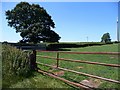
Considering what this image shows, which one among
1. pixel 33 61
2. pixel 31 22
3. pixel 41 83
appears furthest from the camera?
pixel 31 22

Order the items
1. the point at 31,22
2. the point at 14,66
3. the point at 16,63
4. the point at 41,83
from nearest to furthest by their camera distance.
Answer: the point at 41,83 → the point at 14,66 → the point at 16,63 → the point at 31,22

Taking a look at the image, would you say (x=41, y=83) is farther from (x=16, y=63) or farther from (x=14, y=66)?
(x=16, y=63)

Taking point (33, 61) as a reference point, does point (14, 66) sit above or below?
below

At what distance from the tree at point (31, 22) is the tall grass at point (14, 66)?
37420mm

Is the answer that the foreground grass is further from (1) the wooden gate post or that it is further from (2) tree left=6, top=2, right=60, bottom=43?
(2) tree left=6, top=2, right=60, bottom=43

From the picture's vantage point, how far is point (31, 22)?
5216 cm

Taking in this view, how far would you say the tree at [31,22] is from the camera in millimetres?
49562

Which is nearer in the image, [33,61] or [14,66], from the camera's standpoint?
[14,66]

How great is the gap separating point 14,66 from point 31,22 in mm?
42509

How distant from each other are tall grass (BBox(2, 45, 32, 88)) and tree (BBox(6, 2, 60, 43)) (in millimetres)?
37420

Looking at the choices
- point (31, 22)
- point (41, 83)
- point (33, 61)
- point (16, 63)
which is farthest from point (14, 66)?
point (31, 22)

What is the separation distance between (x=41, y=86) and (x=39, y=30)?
40739 mm

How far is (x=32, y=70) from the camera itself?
10938mm

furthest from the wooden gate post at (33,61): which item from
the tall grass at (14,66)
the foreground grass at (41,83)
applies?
the foreground grass at (41,83)
